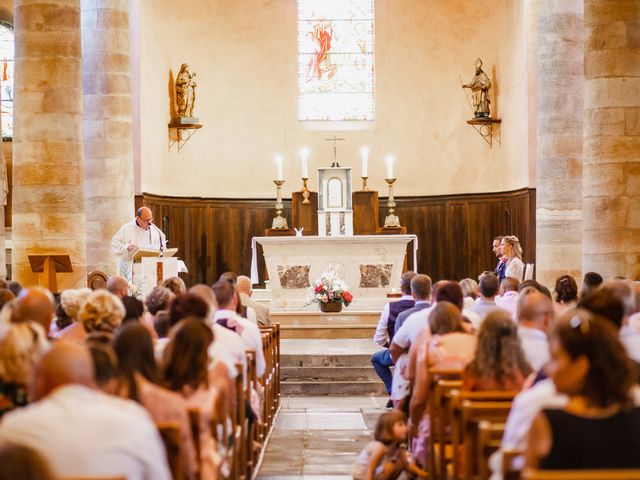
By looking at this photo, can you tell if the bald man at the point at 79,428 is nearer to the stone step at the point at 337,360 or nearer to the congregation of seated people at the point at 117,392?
the congregation of seated people at the point at 117,392

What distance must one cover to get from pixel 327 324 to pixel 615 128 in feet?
15.6

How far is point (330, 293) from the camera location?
1420 cm

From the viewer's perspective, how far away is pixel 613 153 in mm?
11758

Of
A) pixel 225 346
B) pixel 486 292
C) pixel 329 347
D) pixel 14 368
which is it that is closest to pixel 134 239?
pixel 329 347

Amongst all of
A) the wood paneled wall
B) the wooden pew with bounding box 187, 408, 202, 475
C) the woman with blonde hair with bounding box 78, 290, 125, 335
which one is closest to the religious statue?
the wood paneled wall

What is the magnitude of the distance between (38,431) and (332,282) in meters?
10.8

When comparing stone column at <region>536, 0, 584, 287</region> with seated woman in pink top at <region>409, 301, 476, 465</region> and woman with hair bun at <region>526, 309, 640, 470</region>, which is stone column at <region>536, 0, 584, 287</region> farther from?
woman with hair bun at <region>526, 309, 640, 470</region>

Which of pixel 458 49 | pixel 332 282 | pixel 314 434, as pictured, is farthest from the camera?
pixel 458 49

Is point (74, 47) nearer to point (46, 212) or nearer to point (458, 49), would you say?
point (46, 212)

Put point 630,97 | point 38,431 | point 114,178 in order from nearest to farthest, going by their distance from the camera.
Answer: point 38,431 < point 630,97 < point 114,178

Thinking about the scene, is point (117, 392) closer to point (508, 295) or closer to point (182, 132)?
point (508, 295)

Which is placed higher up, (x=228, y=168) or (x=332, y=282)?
(x=228, y=168)

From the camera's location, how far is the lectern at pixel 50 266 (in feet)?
37.1

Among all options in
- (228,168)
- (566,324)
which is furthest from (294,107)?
(566,324)
